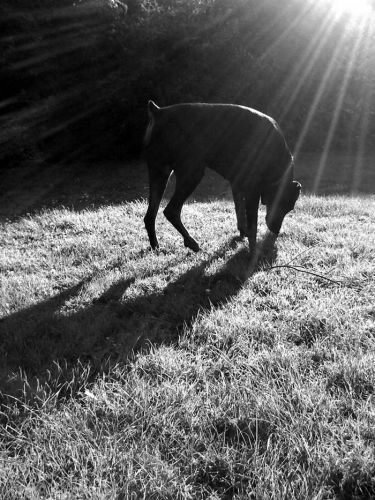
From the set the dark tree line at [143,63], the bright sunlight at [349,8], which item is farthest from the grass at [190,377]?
the bright sunlight at [349,8]

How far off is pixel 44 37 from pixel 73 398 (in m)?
12.2

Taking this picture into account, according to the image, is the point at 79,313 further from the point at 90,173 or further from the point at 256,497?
the point at 90,173

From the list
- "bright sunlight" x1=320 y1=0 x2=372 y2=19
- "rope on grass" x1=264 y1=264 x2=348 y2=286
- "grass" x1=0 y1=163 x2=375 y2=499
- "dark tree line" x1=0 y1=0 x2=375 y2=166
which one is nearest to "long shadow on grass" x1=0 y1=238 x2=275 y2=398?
"grass" x1=0 y1=163 x2=375 y2=499

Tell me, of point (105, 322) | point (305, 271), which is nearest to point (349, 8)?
point (305, 271)

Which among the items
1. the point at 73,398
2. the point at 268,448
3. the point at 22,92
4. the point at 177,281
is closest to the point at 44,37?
the point at 22,92

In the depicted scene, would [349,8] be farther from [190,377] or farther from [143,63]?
[190,377]

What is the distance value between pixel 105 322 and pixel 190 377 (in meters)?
1.12

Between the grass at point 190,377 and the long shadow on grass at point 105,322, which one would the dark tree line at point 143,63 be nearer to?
the grass at point 190,377

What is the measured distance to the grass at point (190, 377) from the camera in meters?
1.83

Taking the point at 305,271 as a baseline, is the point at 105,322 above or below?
below

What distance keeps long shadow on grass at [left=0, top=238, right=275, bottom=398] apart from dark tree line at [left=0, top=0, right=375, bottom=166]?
9.47m

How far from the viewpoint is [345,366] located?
2.46 m

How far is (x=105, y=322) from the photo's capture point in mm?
3398

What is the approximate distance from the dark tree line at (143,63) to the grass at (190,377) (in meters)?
8.87
